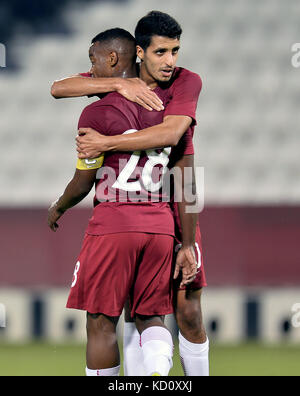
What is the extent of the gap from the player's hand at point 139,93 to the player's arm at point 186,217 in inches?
10.2

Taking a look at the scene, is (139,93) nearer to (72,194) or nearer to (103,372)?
(72,194)

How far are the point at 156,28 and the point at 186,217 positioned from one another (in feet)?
2.21

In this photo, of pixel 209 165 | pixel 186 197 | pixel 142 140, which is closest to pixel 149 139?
pixel 142 140

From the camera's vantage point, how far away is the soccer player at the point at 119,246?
8.45ft

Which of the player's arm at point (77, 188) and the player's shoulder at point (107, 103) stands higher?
the player's shoulder at point (107, 103)

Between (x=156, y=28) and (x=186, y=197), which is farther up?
(x=156, y=28)

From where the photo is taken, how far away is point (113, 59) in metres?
2.64

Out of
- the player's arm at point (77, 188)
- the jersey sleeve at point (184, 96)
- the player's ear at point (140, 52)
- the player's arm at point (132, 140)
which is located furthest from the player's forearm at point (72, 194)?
the player's ear at point (140, 52)

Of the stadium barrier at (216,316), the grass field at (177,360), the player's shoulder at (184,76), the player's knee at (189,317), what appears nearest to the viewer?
the player's shoulder at (184,76)

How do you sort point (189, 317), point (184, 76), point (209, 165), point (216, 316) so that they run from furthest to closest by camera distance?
point (209, 165), point (216, 316), point (189, 317), point (184, 76)

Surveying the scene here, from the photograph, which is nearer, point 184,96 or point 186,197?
point 184,96

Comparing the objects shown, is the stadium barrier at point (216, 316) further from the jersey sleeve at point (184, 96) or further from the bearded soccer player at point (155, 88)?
the jersey sleeve at point (184, 96)

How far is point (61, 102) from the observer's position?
5977mm

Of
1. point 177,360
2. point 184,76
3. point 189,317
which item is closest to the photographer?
point 184,76
